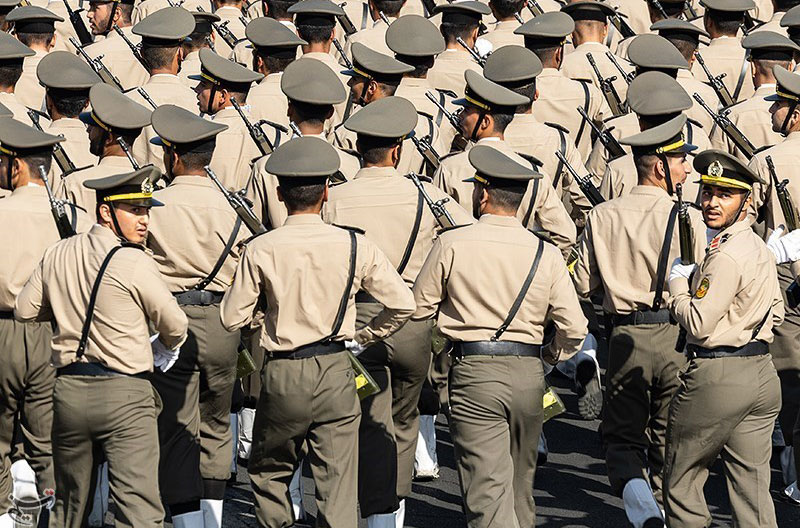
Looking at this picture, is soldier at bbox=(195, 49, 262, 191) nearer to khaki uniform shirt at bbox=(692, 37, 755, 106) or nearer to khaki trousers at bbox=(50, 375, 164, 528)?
khaki trousers at bbox=(50, 375, 164, 528)

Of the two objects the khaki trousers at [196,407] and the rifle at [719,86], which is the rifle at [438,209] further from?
the rifle at [719,86]

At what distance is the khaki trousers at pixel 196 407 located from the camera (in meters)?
8.52

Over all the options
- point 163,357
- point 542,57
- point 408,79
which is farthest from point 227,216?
point 542,57

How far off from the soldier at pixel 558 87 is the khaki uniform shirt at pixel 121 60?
3090 mm

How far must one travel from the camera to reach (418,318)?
310 inches

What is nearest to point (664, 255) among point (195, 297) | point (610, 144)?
point (610, 144)

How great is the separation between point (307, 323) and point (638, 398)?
2010 mm

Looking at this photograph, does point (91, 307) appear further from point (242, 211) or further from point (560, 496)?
point (560, 496)

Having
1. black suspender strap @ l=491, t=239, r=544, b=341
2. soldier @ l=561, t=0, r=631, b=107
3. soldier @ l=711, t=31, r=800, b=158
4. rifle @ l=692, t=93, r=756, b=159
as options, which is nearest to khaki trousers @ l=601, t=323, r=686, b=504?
black suspender strap @ l=491, t=239, r=544, b=341

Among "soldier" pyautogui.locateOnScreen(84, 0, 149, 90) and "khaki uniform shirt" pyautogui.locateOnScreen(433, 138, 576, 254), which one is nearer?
"khaki uniform shirt" pyautogui.locateOnScreen(433, 138, 576, 254)

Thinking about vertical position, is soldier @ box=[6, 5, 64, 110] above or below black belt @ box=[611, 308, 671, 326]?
below

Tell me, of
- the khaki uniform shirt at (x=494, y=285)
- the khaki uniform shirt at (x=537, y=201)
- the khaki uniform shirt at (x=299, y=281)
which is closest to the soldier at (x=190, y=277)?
the khaki uniform shirt at (x=299, y=281)

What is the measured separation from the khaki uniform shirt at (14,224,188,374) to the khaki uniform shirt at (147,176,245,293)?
3.44ft

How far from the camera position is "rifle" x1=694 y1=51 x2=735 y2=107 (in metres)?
11.8
